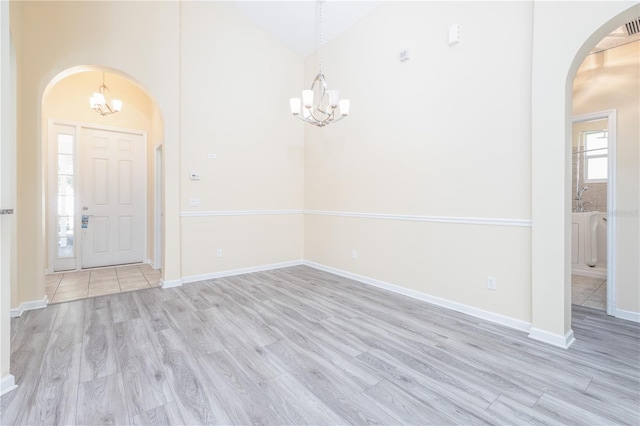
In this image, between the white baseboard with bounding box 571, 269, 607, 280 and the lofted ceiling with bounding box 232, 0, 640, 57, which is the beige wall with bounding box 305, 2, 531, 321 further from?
the white baseboard with bounding box 571, 269, 607, 280

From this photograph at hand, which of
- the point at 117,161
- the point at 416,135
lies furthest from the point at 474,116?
the point at 117,161

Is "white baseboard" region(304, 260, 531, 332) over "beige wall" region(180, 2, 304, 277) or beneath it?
beneath

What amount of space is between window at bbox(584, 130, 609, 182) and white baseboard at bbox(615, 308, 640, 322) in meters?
3.38

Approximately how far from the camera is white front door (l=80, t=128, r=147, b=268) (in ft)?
16.6

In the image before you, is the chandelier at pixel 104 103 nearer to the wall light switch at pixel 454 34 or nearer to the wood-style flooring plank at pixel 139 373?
the wood-style flooring plank at pixel 139 373

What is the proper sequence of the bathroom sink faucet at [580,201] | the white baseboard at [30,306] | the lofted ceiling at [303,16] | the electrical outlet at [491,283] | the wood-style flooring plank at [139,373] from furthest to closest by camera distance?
the bathroom sink faucet at [580,201] → the lofted ceiling at [303,16] → the white baseboard at [30,306] → the electrical outlet at [491,283] → the wood-style flooring plank at [139,373]

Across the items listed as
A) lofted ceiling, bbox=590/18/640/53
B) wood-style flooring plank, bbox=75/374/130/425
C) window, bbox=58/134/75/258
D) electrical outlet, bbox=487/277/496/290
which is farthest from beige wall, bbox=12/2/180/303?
lofted ceiling, bbox=590/18/640/53

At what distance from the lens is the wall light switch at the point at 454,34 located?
3.05m

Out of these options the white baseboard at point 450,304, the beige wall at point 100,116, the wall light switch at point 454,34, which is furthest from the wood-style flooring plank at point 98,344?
the wall light switch at point 454,34

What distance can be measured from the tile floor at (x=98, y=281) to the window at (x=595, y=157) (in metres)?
7.66

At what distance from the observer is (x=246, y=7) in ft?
14.8

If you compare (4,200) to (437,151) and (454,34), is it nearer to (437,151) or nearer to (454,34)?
(437,151)

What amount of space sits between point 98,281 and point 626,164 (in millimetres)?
6751

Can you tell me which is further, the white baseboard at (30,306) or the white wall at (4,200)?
the white baseboard at (30,306)
